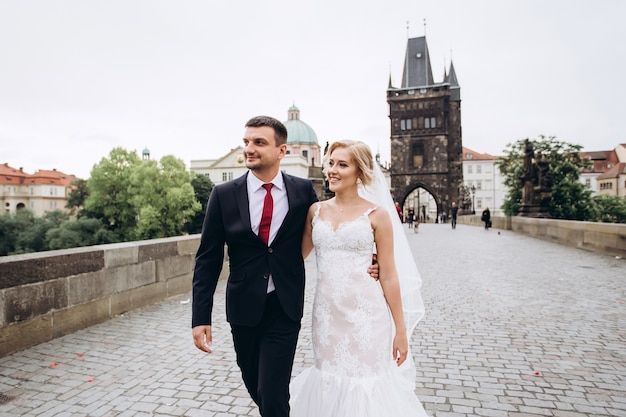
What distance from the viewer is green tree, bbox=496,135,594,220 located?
34781mm

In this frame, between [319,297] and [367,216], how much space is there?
0.55m

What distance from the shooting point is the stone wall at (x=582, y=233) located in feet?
38.8

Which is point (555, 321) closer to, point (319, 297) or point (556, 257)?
point (319, 297)

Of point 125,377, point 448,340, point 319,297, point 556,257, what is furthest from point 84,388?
point 556,257

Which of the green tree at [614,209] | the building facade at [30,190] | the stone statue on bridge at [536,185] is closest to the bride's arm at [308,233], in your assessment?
the stone statue on bridge at [536,185]

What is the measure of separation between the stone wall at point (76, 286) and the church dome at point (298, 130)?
79893 mm

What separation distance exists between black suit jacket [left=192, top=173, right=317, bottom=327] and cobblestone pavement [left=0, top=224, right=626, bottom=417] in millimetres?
1211

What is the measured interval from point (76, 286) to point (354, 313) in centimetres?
418

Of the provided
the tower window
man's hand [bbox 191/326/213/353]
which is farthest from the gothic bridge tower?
man's hand [bbox 191/326/213/353]

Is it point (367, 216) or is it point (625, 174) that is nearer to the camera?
point (367, 216)

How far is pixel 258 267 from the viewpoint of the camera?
2395mm

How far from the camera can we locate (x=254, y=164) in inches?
95.3

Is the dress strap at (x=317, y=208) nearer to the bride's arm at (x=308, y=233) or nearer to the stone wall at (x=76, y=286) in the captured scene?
the bride's arm at (x=308, y=233)

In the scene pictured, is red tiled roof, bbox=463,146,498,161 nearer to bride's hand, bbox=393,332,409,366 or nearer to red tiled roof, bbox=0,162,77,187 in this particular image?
red tiled roof, bbox=0,162,77,187
